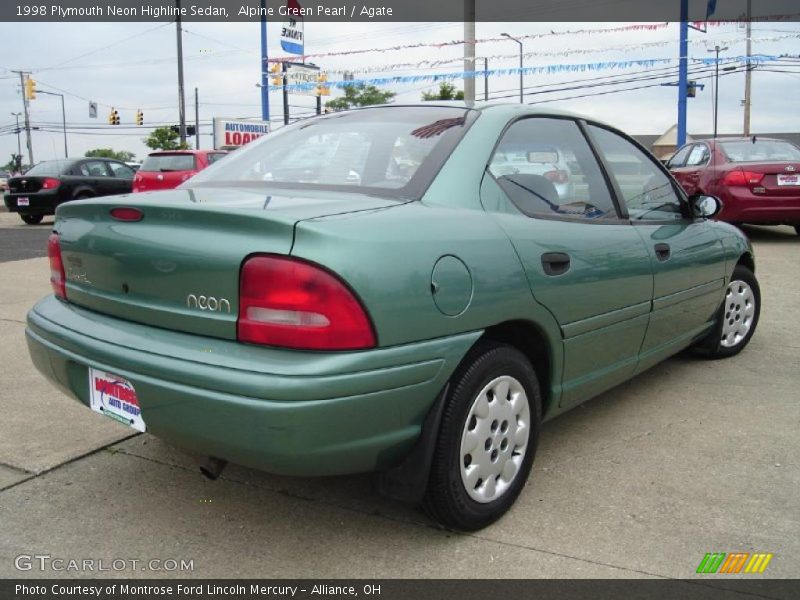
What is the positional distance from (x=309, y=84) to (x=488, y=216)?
20.6 meters

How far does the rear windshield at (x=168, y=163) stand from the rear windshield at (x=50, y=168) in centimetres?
259

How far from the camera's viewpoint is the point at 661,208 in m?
3.80

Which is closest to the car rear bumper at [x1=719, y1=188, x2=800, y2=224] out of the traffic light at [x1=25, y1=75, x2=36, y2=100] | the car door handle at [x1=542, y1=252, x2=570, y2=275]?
the car door handle at [x1=542, y1=252, x2=570, y2=275]

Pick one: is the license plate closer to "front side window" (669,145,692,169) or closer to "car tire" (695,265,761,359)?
"car tire" (695,265,761,359)

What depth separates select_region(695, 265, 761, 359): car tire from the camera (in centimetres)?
457

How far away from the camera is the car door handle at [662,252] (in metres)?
3.47

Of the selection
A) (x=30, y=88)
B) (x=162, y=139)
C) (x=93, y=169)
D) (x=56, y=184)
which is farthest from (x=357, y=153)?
(x=162, y=139)

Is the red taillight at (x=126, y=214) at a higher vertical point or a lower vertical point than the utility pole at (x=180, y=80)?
lower

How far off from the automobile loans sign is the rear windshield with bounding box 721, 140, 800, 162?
1665 cm

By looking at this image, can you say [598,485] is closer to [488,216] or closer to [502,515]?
[502,515]

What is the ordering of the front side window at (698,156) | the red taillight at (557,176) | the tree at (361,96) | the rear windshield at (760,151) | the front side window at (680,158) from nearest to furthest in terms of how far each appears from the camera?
1. the red taillight at (557,176)
2. the rear windshield at (760,151)
3. the front side window at (698,156)
4. the front side window at (680,158)
5. the tree at (361,96)

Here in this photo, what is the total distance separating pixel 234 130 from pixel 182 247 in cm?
2393

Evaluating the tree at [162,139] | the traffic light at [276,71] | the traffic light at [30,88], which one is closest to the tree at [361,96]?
the tree at [162,139]

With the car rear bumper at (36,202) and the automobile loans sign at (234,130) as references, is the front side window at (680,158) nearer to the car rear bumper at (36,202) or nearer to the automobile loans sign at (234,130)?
the car rear bumper at (36,202)
